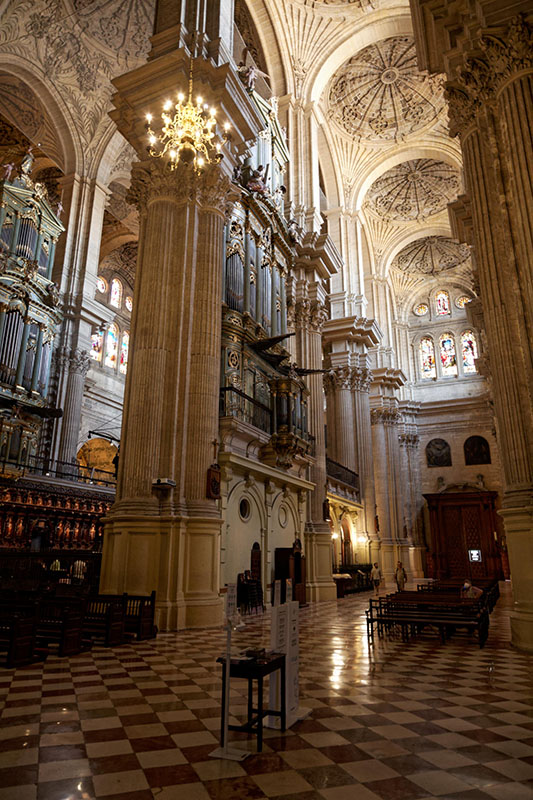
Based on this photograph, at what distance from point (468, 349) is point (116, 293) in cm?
2343

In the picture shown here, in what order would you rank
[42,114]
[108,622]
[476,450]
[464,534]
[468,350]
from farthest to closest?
[468,350] < [476,450] < [464,534] < [42,114] < [108,622]

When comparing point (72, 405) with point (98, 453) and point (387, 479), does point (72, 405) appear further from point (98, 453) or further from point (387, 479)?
point (387, 479)

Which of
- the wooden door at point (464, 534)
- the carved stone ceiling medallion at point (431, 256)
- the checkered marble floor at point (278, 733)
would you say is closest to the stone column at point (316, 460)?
the checkered marble floor at point (278, 733)

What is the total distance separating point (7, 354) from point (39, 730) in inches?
625

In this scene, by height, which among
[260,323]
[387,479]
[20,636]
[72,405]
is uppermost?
[260,323]

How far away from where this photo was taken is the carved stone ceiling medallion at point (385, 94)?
82.3 feet

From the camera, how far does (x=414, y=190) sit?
32406mm

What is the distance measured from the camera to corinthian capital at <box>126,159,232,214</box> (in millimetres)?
11883

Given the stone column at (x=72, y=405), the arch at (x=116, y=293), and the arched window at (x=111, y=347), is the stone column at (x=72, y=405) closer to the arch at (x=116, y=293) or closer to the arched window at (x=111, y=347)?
the arched window at (x=111, y=347)

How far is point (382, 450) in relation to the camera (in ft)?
101

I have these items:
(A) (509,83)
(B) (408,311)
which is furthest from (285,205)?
(B) (408,311)

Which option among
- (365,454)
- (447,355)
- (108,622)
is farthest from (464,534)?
(108,622)

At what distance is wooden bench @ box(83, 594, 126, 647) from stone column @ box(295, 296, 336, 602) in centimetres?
943

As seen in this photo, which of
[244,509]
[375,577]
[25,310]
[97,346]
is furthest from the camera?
[97,346]
